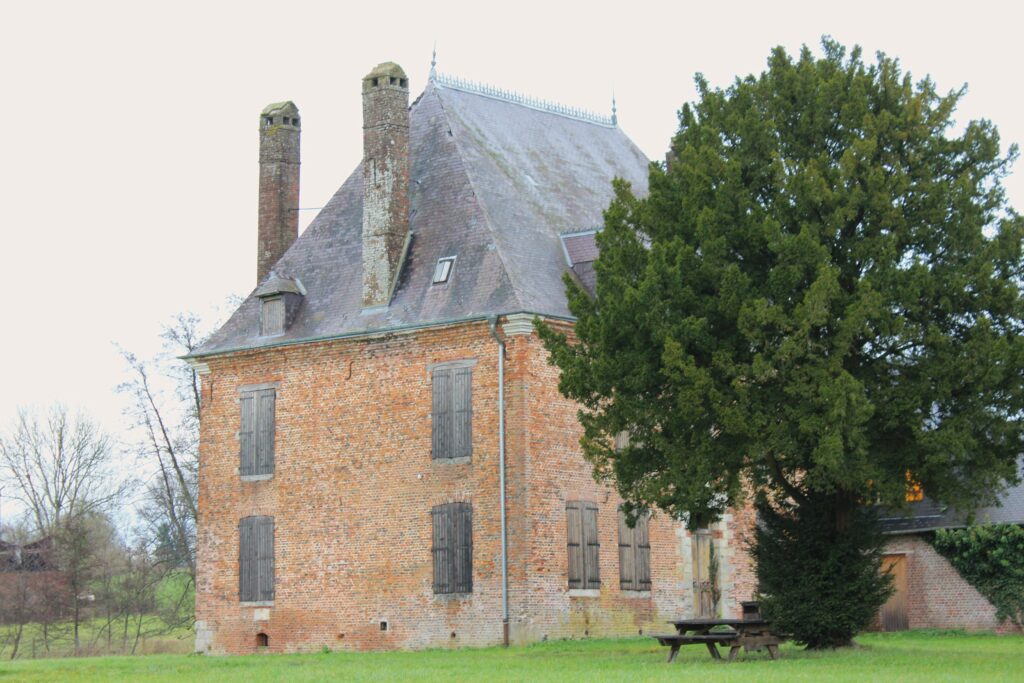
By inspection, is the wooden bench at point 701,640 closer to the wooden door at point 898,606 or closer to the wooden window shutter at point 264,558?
the wooden window shutter at point 264,558

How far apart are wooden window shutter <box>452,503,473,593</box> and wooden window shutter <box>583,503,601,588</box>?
227 centimetres

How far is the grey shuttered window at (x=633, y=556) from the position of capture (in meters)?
31.0

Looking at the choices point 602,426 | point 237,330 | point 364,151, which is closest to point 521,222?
point 364,151

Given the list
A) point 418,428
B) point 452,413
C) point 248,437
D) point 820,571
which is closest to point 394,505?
point 418,428

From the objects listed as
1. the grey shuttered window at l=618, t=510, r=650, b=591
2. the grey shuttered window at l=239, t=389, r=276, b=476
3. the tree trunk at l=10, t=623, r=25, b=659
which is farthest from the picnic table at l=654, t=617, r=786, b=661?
the tree trunk at l=10, t=623, r=25, b=659

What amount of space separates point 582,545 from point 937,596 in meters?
9.54

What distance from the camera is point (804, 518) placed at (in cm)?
2392

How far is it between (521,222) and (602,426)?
8919 mm

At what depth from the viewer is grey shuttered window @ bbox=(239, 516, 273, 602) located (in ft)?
106

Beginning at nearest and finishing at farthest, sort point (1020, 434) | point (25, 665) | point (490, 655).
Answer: point (1020, 434) < point (490, 655) < point (25, 665)

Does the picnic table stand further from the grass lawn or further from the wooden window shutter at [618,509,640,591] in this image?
→ the wooden window shutter at [618,509,640,591]

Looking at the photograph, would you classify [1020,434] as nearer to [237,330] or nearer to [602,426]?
[602,426]

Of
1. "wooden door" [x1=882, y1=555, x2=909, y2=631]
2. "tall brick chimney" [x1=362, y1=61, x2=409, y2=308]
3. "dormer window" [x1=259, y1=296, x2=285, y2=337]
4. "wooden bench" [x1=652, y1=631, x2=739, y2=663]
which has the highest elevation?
"tall brick chimney" [x1=362, y1=61, x2=409, y2=308]

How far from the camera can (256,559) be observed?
107 ft
